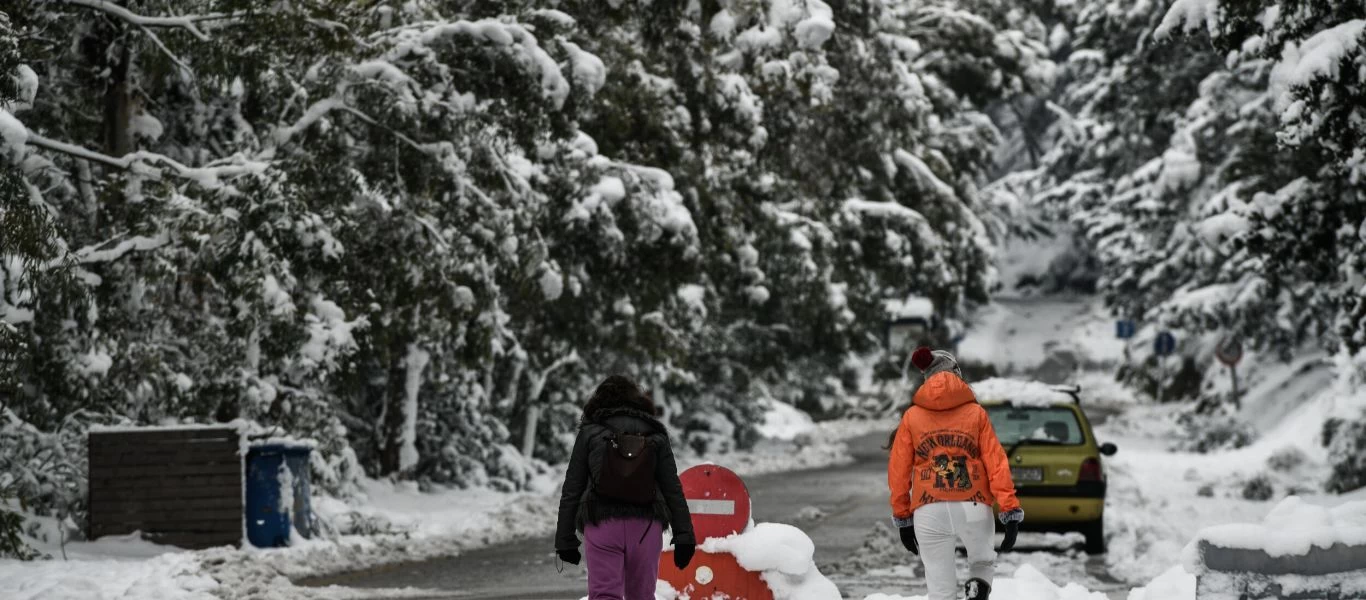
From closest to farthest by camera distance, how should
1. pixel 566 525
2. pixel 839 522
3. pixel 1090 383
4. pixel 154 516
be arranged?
pixel 566 525, pixel 154 516, pixel 839 522, pixel 1090 383

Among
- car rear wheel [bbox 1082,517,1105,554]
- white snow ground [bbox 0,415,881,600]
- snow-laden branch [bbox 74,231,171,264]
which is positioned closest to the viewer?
white snow ground [bbox 0,415,881,600]

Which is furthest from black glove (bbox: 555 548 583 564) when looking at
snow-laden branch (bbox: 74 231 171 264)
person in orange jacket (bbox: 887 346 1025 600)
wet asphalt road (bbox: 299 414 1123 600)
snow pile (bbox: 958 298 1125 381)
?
snow pile (bbox: 958 298 1125 381)

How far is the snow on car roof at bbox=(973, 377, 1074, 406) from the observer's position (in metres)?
16.4

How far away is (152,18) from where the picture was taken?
46.2ft

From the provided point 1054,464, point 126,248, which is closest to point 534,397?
point 1054,464

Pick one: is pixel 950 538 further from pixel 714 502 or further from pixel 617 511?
pixel 617 511

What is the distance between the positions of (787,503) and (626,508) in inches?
620

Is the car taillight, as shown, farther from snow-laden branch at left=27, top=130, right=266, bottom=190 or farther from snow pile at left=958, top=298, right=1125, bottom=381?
snow pile at left=958, top=298, right=1125, bottom=381

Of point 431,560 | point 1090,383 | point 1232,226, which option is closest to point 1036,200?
point 1090,383

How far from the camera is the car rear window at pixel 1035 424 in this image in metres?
16.1

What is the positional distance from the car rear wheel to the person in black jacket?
29.7 ft

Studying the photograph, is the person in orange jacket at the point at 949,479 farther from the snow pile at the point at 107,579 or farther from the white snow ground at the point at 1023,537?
the snow pile at the point at 107,579

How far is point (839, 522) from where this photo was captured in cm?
1966

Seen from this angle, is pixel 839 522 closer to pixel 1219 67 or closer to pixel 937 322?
pixel 1219 67
